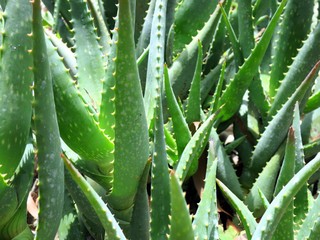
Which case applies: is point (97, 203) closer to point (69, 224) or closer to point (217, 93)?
point (69, 224)

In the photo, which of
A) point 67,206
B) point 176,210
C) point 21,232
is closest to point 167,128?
point 67,206

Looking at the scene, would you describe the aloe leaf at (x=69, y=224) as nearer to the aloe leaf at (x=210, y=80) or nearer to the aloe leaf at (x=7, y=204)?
the aloe leaf at (x=7, y=204)

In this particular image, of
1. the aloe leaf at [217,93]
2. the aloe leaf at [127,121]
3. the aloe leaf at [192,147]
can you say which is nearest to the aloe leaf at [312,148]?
the aloe leaf at [217,93]

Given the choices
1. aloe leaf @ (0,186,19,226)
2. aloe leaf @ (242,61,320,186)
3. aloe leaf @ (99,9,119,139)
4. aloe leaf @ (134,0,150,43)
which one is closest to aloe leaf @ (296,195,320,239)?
aloe leaf @ (242,61,320,186)

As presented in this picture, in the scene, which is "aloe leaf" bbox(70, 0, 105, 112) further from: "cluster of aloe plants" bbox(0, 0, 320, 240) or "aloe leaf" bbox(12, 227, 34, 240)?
"aloe leaf" bbox(12, 227, 34, 240)

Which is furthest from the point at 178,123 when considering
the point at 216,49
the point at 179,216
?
the point at 179,216

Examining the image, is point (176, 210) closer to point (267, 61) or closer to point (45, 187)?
point (45, 187)

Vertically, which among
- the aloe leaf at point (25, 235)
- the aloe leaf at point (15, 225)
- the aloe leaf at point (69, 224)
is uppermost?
the aloe leaf at point (15, 225)
